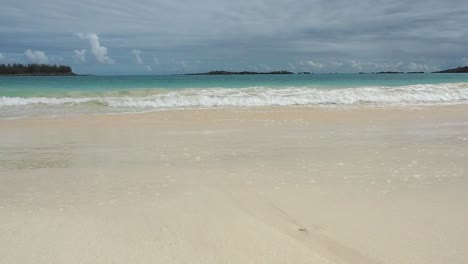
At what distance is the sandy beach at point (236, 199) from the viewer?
2605 millimetres

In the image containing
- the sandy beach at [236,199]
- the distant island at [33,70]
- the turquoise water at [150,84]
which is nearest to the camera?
the sandy beach at [236,199]

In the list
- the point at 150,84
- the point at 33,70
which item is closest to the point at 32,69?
the point at 33,70

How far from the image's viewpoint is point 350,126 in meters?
8.66

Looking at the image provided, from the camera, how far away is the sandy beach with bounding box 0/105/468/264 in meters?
2.61

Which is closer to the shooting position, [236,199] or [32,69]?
[236,199]

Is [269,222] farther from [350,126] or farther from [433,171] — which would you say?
[350,126]

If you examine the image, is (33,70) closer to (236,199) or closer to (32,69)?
(32,69)

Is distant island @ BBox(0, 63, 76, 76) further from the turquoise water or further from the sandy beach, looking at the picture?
the sandy beach

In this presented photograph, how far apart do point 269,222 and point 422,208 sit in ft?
4.48

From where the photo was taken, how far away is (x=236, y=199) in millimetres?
3674

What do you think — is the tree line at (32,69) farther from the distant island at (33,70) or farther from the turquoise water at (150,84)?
the turquoise water at (150,84)

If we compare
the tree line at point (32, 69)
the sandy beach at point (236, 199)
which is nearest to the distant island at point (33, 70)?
the tree line at point (32, 69)

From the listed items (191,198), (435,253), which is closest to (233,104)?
(191,198)

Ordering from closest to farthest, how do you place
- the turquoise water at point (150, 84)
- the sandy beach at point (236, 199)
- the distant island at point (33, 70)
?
the sandy beach at point (236, 199) → the turquoise water at point (150, 84) → the distant island at point (33, 70)
